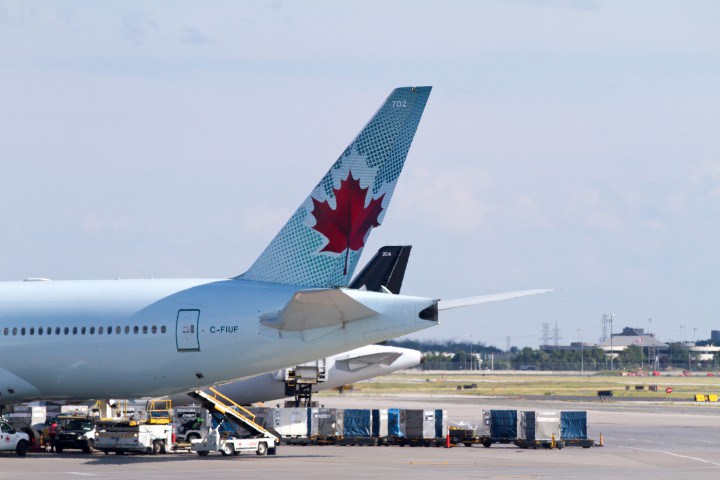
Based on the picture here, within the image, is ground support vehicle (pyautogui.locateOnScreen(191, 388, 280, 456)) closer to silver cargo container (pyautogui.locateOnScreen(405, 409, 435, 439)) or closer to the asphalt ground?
the asphalt ground

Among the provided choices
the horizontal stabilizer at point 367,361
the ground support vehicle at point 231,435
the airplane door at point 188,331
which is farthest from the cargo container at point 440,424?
the horizontal stabilizer at point 367,361

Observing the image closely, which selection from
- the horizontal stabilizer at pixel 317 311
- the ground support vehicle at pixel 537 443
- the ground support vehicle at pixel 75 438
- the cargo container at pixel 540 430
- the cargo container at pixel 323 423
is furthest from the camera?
the cargo container at pixel 323 423

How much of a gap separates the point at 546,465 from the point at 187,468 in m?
12.1

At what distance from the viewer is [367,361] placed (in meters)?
69.4

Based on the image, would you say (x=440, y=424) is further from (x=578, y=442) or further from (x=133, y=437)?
(x=133, y=437)

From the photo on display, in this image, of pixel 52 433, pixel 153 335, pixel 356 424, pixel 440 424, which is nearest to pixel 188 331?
pixel 153 335

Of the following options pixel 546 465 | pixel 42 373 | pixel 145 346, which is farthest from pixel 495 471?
pixel 42 373

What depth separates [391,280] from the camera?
2438 inches

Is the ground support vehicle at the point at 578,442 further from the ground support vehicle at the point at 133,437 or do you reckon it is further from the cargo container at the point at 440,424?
the ground support vehicle at the point at 133,437

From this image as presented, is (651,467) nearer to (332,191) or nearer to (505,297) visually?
(505,297)

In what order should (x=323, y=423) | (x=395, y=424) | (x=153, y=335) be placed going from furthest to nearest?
(x=323, y=423) < (x=395, y=424) < (x=153, y=335)

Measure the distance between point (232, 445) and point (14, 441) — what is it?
8.31m

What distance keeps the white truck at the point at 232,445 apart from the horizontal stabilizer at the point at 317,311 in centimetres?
671

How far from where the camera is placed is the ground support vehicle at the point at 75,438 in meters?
50.5
